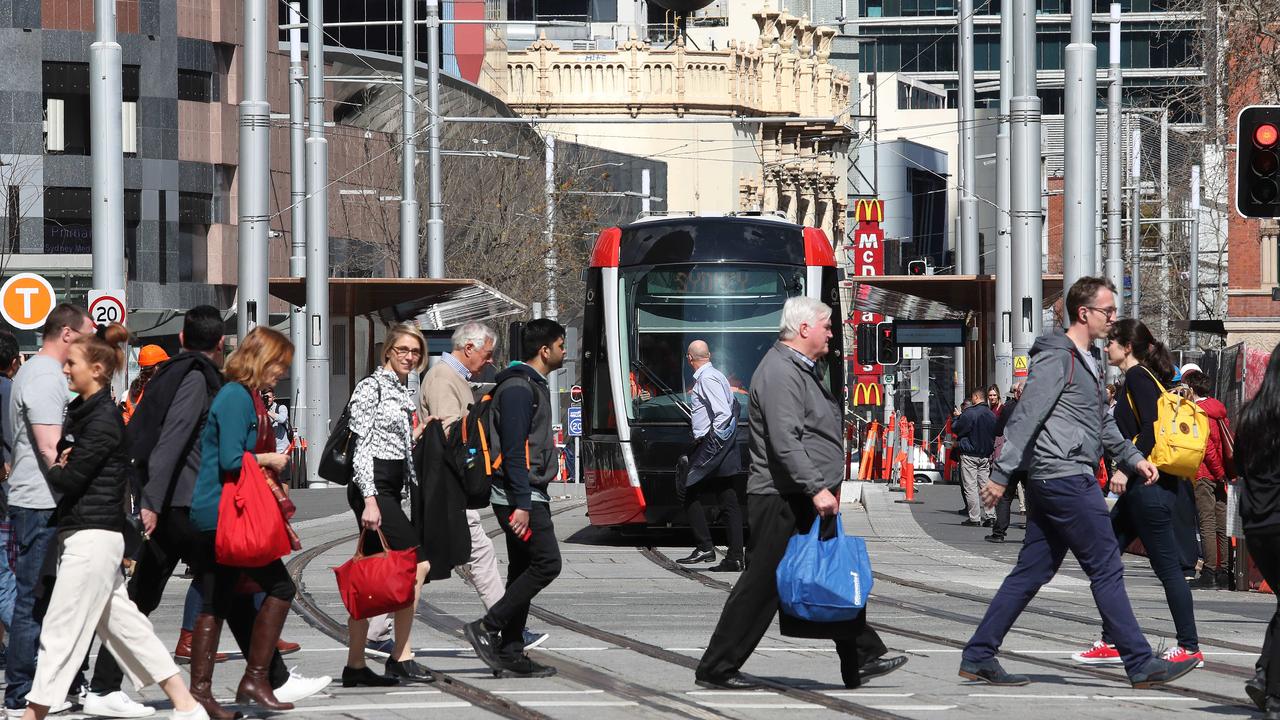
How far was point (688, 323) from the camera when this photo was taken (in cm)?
2152

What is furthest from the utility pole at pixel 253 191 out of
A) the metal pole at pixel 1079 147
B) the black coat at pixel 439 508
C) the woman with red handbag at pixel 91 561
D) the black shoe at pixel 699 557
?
the woman with red handbag at pixel 91 561

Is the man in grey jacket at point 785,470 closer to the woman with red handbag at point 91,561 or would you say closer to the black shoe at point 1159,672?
the black shoe at point 1159,672

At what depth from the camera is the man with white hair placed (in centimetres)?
1180

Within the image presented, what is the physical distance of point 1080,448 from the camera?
34.4ft

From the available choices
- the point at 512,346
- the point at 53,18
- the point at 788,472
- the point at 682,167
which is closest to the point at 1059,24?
the point at 682,167

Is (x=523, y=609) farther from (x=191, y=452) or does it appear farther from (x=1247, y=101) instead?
(x=1247, y=101)

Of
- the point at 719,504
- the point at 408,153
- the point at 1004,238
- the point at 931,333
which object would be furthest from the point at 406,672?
the point at 408,153

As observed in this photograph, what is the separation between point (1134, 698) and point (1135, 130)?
2284 inches

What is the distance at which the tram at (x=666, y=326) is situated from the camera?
21125 millimetres

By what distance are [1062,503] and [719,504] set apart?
8.50 metres

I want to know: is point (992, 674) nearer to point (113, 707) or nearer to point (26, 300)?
point (113, 707)

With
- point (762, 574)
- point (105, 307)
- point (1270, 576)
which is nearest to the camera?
point (1270, 576)

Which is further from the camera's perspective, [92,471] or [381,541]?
[381,541]

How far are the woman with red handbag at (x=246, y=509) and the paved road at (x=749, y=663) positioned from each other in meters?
0.40
